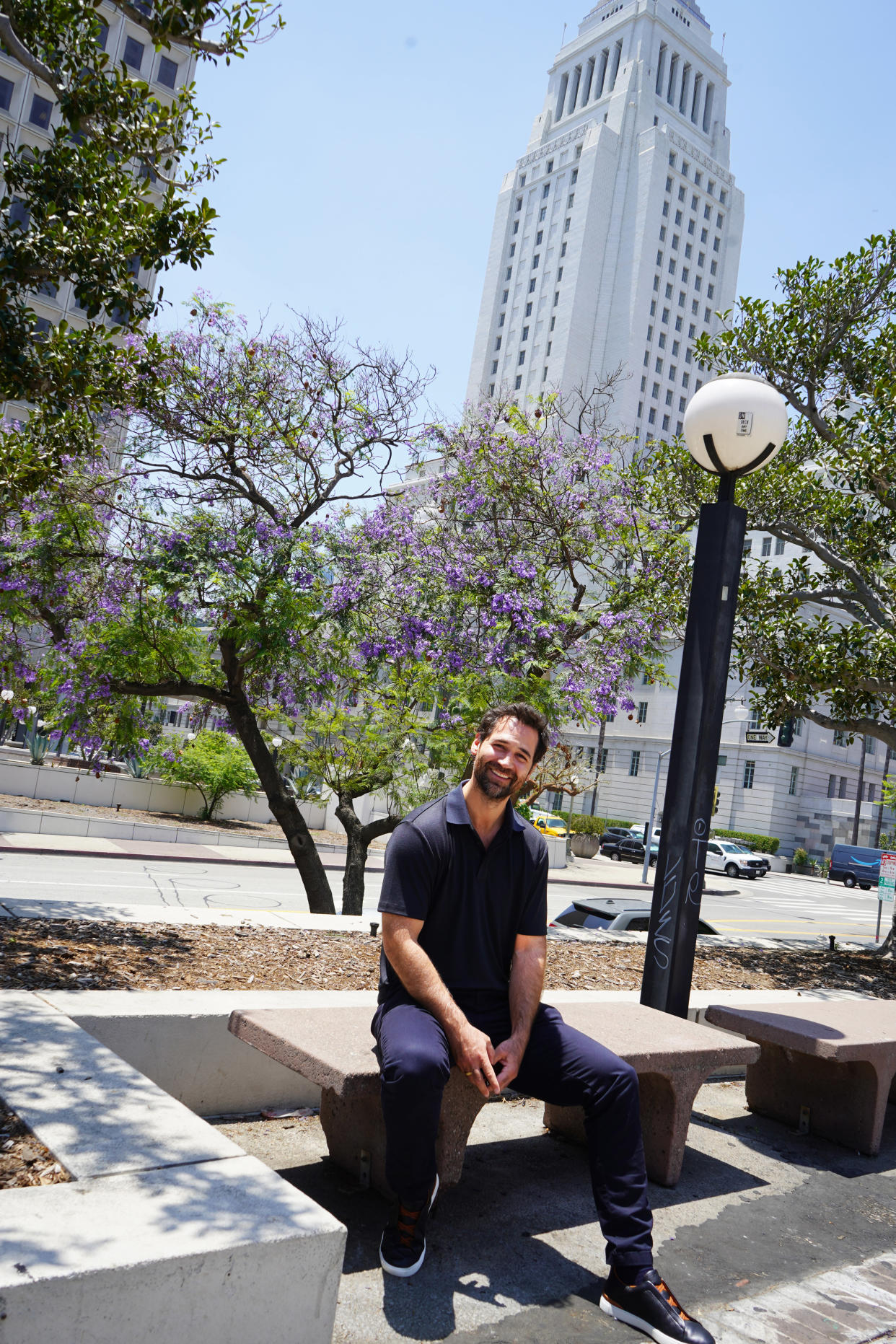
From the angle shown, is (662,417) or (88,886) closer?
(88,886)

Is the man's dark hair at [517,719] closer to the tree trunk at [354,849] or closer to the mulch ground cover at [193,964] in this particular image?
the mulch ground cover at [193,964]

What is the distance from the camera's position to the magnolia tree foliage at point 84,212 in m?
6.28

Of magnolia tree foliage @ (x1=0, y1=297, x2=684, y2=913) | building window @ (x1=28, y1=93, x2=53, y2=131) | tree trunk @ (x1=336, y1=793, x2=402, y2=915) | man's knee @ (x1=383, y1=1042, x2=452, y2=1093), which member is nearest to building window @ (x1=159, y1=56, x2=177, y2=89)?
building window @ (x1=28, y1=93, x2=53, y2=131)

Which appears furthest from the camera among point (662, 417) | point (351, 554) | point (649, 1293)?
point (662, 417)

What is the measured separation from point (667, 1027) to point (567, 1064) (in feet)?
3.56

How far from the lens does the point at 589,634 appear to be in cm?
1205

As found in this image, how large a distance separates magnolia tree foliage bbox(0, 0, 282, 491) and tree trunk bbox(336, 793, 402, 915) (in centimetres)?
503

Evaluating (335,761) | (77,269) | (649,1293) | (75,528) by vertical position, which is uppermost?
(77,269)

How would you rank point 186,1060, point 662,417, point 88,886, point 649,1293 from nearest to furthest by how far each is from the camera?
1. point 649,1293
2. point 186,1060
3. point 88,886
4. point 662,417

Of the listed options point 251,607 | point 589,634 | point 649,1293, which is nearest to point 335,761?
point 251,607

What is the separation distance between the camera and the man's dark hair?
11.3ft

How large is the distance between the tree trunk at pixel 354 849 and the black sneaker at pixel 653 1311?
7.60m

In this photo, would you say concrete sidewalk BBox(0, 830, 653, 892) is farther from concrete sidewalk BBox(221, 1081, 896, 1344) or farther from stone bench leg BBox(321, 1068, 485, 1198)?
stone bench leg BBox(321, 1068, 485, 1198)

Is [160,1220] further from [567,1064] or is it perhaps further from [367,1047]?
[567,1064]
